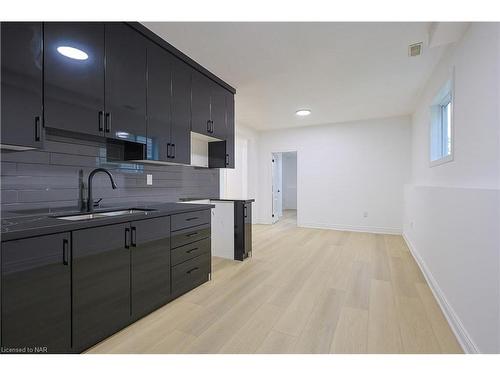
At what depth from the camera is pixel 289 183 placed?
10.0 metres

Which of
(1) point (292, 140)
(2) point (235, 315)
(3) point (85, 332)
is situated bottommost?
(2) point (235, 315)

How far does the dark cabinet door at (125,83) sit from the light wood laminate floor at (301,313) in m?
1.58

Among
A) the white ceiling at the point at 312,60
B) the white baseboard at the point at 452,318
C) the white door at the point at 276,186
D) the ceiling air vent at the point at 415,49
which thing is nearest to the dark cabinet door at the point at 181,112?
the white ceiling at the point at 312,60

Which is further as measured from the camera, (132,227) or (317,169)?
(317,169)

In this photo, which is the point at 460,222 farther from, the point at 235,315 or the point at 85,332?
the point at 85,332

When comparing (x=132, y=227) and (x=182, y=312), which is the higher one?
(x=132, y=227)

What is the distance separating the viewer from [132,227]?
71.7 inches

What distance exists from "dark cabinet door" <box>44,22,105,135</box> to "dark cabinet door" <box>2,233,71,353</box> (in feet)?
2.67

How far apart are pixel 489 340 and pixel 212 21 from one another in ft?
9.40

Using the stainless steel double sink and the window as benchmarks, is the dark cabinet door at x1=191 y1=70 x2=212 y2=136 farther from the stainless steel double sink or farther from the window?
the window

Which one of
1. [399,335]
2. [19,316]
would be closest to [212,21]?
[19,316]

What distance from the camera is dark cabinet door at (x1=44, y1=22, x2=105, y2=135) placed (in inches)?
61.8

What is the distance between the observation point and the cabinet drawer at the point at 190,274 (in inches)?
88.8

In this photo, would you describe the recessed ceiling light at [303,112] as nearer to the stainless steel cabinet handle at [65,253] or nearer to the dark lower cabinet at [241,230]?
the dark lower cabinet at [241,230]
